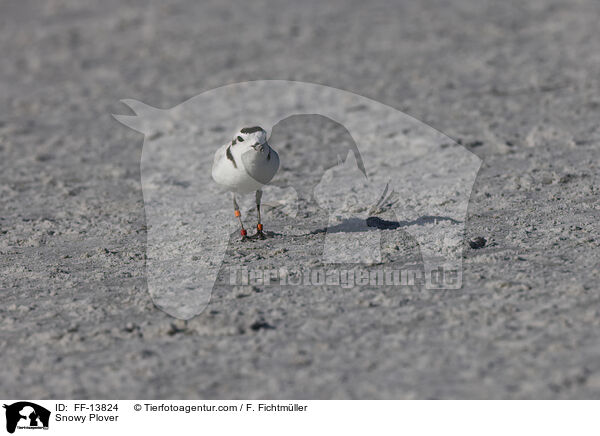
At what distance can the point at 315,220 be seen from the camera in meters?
6.13

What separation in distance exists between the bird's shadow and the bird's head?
93 cm

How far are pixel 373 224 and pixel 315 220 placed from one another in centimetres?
48

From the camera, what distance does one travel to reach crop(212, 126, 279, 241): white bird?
17.3 feet

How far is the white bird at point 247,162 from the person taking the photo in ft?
17.3

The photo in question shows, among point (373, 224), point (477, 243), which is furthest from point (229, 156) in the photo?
point (477, 243)

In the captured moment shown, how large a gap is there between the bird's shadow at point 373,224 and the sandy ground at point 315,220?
0.13 m
